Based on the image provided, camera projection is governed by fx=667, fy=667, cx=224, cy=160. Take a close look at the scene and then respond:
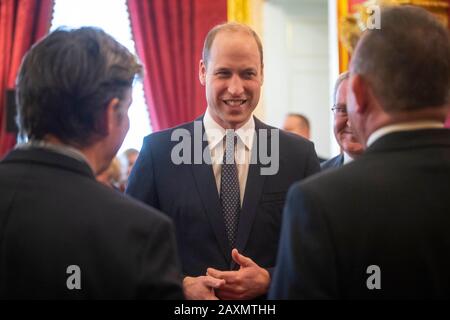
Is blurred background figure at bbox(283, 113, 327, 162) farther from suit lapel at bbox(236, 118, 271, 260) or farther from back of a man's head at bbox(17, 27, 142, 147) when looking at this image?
back of a man's head at bbox(17, 27, 142, 147)

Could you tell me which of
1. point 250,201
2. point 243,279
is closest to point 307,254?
point 243,279

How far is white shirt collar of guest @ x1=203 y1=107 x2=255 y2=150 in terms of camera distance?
2637 millimetres

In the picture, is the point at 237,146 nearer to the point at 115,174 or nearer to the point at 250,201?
the point at 250,201

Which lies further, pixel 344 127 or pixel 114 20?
pixel 114 20

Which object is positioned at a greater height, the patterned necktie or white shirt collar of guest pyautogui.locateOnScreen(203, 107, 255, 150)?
white shirt collar of guest pyautogui.locateOnScreen(203, 107, 255, 150)

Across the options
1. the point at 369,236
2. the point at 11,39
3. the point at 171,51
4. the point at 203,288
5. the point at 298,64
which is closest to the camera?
the point at 369,236

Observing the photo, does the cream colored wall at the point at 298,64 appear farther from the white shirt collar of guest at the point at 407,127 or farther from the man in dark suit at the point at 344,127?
the white shirt collar of guest at the point at 407,127

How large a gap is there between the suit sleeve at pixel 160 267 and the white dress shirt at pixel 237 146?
1.01 m

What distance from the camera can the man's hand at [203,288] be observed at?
7.61 feet

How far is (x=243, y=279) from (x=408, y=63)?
3.64 feet

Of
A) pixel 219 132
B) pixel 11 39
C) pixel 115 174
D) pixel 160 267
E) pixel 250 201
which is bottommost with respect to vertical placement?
pixel 160 267

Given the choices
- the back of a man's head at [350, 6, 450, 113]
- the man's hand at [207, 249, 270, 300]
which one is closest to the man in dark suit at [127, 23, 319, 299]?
the man's hand at [207, 249, 270, 300]

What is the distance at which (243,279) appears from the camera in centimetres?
235

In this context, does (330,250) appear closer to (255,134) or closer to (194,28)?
(255,134)
